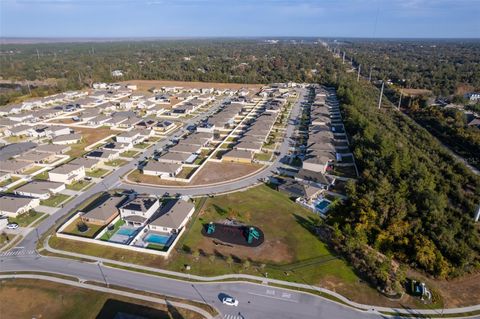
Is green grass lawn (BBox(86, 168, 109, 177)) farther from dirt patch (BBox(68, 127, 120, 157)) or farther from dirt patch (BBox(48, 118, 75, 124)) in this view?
dirt patch (BBox(48, 118, 75, 124))

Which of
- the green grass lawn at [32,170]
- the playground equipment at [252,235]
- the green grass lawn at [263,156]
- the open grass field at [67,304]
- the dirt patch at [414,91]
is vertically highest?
the dirt patch at [414,91]

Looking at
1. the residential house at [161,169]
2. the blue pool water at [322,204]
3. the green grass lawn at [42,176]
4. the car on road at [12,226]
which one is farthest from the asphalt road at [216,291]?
the residential house at [161,169]

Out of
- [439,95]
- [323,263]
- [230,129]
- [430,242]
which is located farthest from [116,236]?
[439,95]

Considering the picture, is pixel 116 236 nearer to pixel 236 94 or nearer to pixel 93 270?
pixel 93 270

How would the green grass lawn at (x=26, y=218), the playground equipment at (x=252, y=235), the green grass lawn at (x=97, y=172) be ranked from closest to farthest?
the playground equipment at (x=252, y=235), the green grass lawn at (x=26, y=218), the green grass lawn at (x=97, y=172)

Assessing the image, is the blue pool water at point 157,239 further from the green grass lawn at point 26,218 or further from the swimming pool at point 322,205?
the swimming pool at point 322,205

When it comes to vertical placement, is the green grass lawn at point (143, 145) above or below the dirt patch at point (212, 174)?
above

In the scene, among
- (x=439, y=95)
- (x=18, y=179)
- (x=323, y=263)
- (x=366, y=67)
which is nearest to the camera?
(x=323, y=263)

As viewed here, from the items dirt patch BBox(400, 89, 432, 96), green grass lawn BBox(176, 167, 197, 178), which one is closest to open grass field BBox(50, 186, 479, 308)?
green grass lawn BBox(176, 167, 197, 178)
